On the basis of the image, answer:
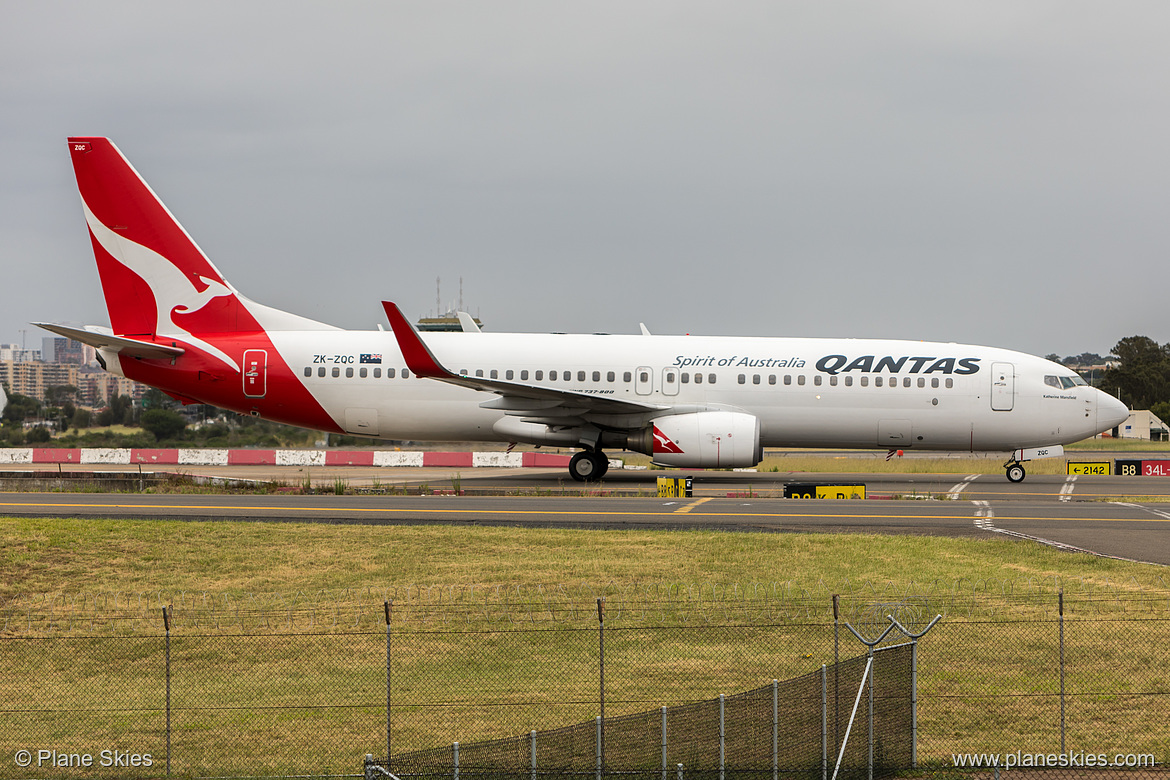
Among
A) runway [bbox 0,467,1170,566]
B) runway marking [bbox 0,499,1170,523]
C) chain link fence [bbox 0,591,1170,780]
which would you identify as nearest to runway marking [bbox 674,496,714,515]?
runway [bbox 0,467,1170,566]

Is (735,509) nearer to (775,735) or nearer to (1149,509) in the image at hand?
(1149,509)

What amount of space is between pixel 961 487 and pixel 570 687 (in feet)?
83.3

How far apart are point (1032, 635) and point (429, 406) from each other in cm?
2288

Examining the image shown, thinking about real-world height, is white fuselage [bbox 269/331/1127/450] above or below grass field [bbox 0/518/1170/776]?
above

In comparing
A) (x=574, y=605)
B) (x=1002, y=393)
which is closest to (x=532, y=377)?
(x=1002, y=393)

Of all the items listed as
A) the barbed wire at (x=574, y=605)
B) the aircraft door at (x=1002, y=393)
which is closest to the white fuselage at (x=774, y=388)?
Result: the aircraft door at (x=1002, y=393)

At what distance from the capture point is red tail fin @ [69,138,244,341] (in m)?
34.0

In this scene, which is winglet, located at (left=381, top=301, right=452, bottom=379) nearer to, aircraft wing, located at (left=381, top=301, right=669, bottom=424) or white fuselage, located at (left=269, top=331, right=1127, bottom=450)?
aircraft wing, located at (left=381, top=301, right=669, bottom=424)

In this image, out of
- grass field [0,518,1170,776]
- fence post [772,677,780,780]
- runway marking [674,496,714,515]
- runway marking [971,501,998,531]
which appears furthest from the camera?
runway marking [674,496,714,515]

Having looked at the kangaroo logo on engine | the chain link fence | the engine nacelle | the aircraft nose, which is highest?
the kangaroo logo on engine

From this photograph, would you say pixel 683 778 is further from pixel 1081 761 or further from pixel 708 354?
pixel 708 354

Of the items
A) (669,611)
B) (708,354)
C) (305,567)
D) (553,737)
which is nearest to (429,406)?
(708,354)

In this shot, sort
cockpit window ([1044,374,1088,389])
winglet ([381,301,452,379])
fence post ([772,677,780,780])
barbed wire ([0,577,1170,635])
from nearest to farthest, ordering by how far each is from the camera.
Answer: fence post ([772,677,780,780])
barbed wire ([0,577,1170,635])
winglet ([381,301,452,379])
cockpit window ([1044,374,1088,389])

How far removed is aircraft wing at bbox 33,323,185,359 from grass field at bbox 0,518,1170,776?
12.2 m
